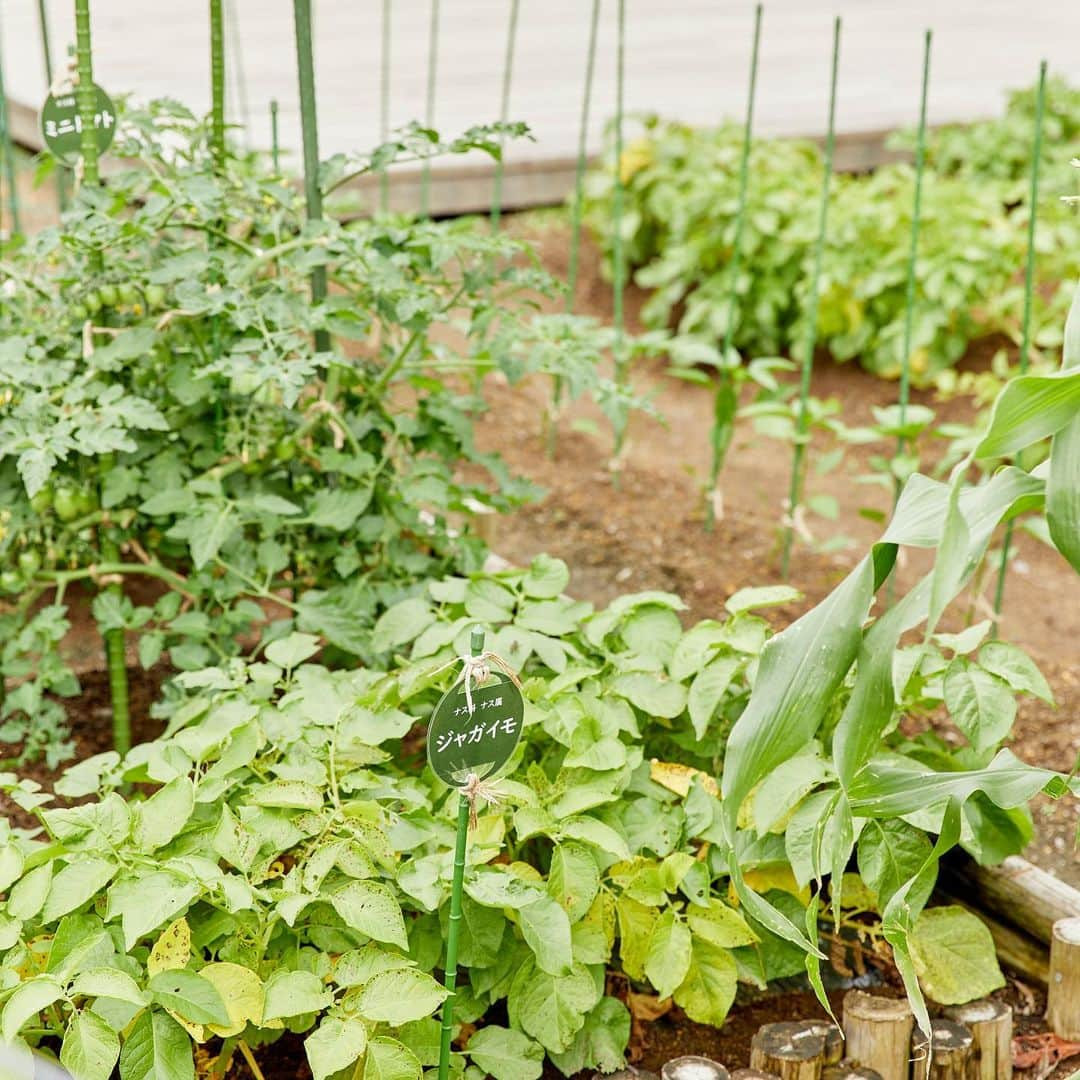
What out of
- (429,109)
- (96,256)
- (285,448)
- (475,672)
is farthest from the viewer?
(429,109)

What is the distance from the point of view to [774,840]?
223 centimetres

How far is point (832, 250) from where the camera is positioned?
4.68 meters

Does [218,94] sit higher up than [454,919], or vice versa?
[218,94]

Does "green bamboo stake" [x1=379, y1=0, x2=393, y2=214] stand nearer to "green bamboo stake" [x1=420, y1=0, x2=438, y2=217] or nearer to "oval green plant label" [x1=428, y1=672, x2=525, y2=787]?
"green bamboo stake" [x1=420, y1=0, x2=438, y2=217]

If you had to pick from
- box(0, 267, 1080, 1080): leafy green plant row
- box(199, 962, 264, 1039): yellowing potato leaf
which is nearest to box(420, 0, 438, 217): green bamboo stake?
box(0, 267, 1080, 1080): leafy green plant row

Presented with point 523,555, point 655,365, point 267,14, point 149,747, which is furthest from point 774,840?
point 267,14

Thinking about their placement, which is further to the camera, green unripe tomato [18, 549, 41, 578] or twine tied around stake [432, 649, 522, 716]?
green unripe tomato [18, 549, 41, 578]

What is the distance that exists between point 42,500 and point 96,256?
0.41 m

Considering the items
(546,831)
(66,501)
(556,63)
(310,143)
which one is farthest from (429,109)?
(556,63)

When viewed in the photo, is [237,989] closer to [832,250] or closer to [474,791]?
[474,791]

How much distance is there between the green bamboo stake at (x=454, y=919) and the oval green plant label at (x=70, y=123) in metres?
1.20

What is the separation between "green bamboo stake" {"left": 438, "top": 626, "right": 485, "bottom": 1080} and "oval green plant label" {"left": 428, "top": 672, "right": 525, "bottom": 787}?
0.04 meters

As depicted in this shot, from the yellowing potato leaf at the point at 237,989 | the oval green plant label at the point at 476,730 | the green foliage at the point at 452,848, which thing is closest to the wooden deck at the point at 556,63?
the green foliage at the point at 452,848

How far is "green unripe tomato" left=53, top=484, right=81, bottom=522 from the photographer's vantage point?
97.5 inches
